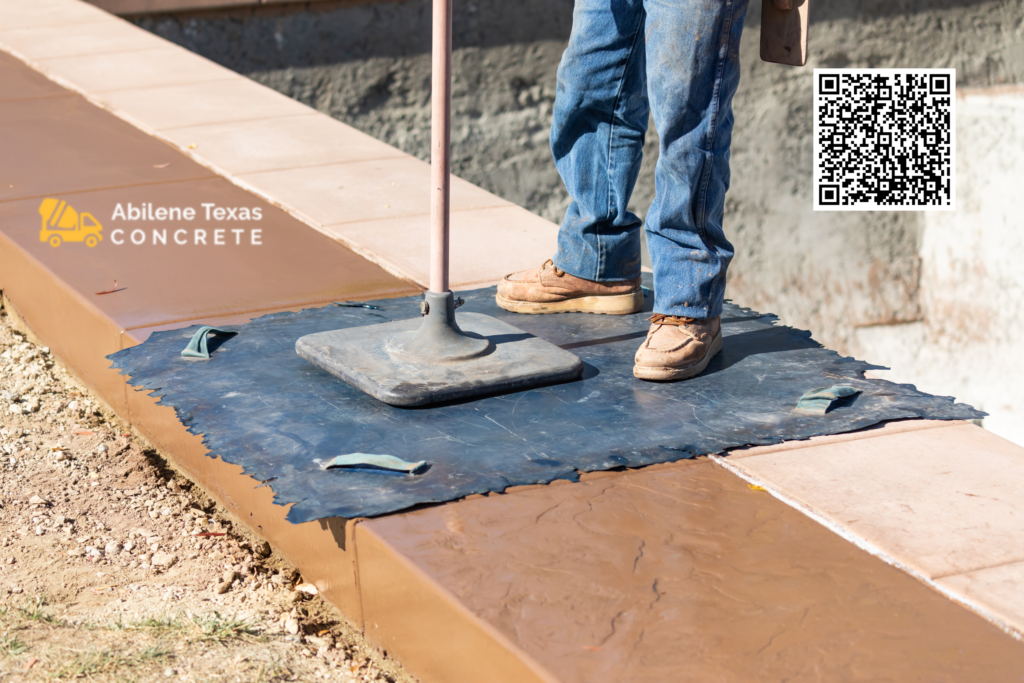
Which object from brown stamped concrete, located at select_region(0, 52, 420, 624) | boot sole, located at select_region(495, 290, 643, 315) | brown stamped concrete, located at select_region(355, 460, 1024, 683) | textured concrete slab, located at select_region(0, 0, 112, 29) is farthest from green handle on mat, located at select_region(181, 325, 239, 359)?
textured concrete slab, located at select_region(0, 0, 112, 29)

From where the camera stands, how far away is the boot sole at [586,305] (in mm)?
3031

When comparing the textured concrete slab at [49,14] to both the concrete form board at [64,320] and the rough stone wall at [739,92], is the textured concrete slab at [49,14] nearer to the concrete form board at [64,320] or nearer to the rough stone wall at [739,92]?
the rough stone wall at [739,92]

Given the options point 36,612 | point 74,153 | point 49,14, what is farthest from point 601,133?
point 49,14

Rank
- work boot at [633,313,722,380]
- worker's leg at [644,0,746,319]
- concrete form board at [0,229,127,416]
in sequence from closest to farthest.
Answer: worker's leg at [644,0,746,319], work boot at [633,313,722,380], concrete form board at [0,229,127,416]

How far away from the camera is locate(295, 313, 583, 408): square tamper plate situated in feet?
7.98

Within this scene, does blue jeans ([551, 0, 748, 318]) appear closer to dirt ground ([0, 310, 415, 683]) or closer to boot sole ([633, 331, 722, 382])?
boot sole ([633, 331, 722, 382])

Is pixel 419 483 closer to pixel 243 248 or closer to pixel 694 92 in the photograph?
pixel 694 92

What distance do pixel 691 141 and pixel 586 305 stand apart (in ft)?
2.18

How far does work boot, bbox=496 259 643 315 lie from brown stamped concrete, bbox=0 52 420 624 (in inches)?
13.5

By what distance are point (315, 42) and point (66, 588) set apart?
19.3 ft

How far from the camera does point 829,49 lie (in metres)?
8.59

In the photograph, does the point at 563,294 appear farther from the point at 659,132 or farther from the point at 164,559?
the point at 164,559

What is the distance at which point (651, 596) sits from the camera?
5.80ft

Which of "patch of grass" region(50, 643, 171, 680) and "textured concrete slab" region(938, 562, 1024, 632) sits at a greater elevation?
"textured concrete slab" region(938, 562, 1024, 632)
